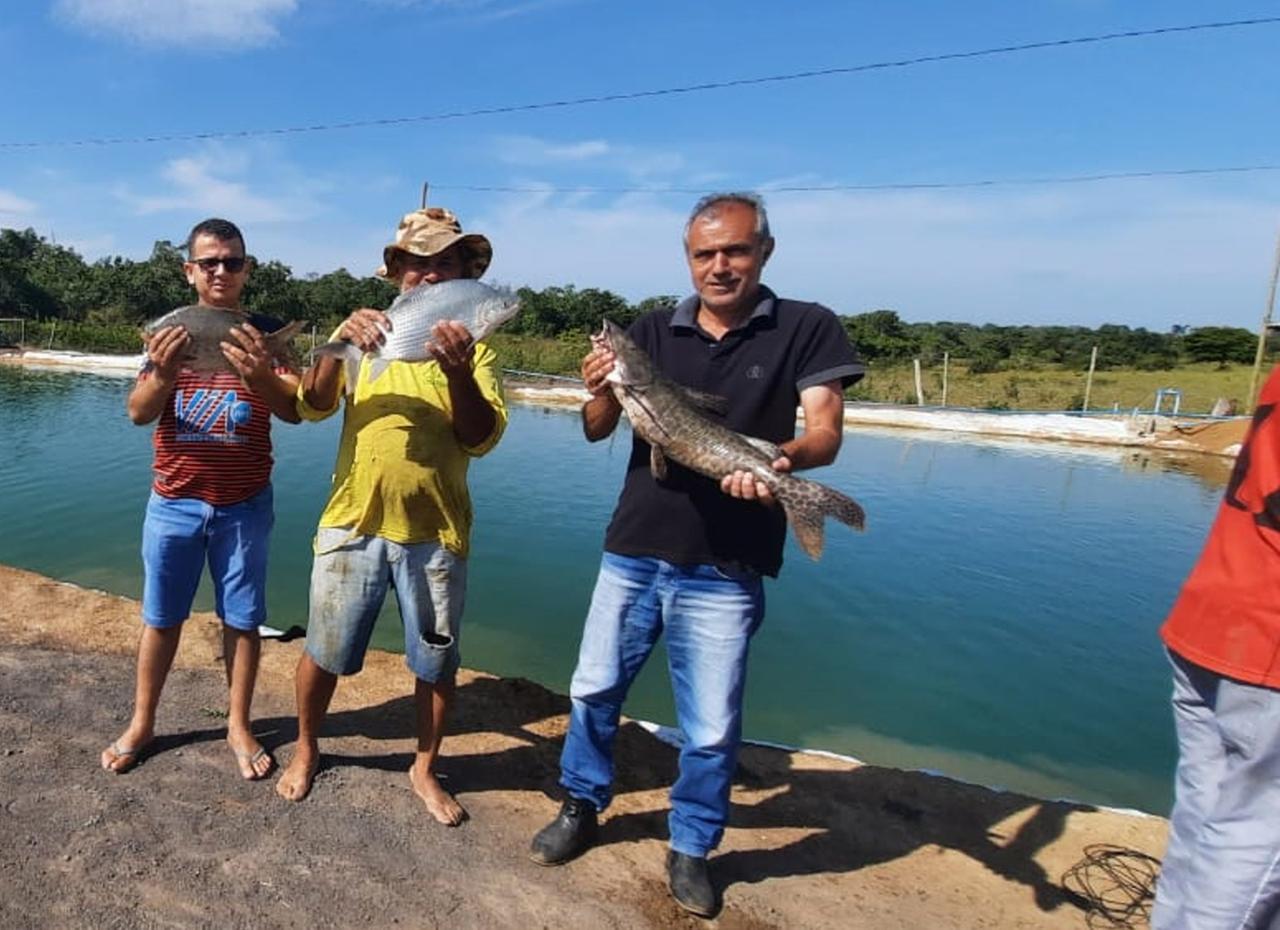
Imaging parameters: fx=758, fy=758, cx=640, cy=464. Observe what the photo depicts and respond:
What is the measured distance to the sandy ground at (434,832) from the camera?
2787 millimetres

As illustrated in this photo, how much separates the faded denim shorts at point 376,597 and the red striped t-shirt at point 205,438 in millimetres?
566

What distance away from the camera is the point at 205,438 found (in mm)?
3375

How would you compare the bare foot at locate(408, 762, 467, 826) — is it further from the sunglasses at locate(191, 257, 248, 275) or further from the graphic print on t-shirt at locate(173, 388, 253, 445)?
the sunglasses at locate(191, 257, 248, 275)

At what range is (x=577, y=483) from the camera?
583 inches

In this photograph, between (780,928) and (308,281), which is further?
(308,281)

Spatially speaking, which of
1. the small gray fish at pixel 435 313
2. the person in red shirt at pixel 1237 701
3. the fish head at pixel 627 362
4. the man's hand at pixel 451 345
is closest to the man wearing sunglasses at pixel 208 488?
the small gray fish at pixel 435 313

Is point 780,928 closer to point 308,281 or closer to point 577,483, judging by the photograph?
point 577,483

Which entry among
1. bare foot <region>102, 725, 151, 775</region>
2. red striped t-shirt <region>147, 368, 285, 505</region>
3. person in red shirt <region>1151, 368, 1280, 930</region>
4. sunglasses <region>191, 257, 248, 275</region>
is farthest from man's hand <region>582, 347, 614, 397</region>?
bare foot <region>102, 725, 151, 775</region>

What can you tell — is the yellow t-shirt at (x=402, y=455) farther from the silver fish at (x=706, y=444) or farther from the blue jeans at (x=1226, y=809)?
the blue jeans at (x=1226, y=809)

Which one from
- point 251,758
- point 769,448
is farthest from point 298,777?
point 769,448

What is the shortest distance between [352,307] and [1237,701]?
49.3 meters

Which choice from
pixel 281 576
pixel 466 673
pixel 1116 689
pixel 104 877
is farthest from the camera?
pixel 281 576

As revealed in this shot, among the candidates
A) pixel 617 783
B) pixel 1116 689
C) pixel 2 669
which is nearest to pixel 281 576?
pixel 2 669

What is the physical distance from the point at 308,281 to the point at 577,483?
1654 inches
